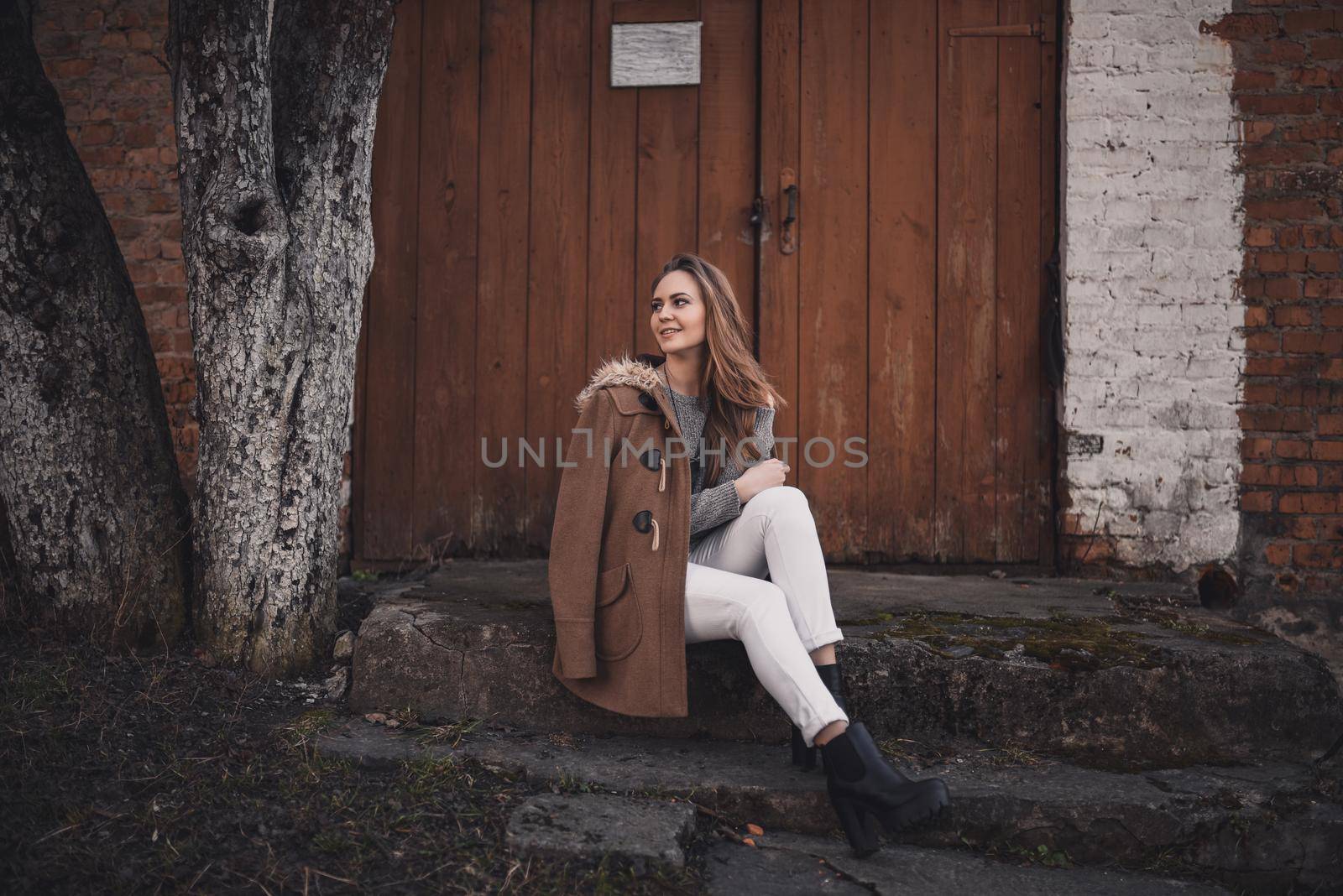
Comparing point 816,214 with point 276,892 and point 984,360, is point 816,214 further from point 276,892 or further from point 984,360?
point 276,892

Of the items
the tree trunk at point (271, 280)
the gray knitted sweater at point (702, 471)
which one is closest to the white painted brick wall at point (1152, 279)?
the gray knitted sweater at point (702, 471)

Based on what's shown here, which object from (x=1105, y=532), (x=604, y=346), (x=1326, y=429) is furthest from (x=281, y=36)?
(x=1326, y=429)

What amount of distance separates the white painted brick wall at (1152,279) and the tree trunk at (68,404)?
3222 millimetres

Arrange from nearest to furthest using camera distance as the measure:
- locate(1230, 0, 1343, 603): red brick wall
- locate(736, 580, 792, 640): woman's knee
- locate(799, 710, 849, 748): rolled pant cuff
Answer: locate(799, 710, 849, 748): rolled pant cuff → locate(736, 580, 792, 640): woman's knee → locate(1230, 0, 1343, 603): red brick wall

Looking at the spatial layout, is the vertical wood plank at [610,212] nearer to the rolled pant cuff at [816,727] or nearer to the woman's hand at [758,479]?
the woman's hand at [758,479]

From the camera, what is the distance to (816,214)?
147 inches

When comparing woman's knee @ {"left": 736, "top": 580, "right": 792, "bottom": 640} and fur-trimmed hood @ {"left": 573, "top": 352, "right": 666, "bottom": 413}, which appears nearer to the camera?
woman's knee @ {"left": 736, "top": 580, "right": 792, "bottom": 640}

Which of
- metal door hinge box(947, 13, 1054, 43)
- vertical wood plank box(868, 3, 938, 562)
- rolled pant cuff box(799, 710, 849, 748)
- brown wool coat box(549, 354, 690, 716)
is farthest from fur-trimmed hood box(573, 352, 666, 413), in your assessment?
metal door hinge box(947, 13, 1054, 43)

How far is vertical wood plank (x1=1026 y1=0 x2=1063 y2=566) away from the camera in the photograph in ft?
11.9

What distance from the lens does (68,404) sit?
Answer: 2566 mm

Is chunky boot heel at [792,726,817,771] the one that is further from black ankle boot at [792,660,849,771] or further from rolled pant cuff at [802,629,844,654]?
rolled pant cuff at [802,629,844,654]

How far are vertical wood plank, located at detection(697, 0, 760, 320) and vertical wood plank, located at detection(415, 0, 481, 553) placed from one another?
37.7 inches

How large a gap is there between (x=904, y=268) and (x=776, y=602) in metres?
1.96

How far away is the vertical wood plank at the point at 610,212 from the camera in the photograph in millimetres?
3773
